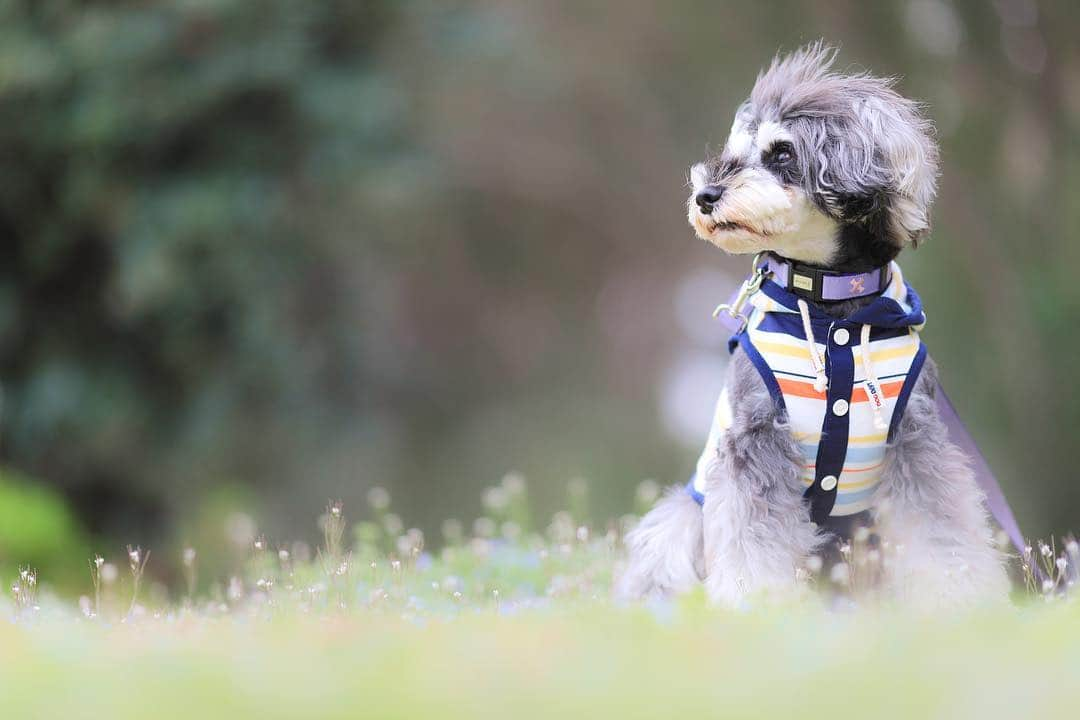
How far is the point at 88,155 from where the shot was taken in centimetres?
962

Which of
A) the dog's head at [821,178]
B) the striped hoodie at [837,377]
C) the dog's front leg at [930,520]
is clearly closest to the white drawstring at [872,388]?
the striped hoodie at [837,377]

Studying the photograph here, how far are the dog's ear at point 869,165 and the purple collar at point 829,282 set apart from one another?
0.16 m

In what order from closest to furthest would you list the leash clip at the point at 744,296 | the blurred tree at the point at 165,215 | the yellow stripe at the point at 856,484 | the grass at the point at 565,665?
1. the grass at the point at 565,665
2. the yellow stripe at the point at 856,484
3. the leash clip at the point at 744,296
4. the blurred tree at the point at 165,215

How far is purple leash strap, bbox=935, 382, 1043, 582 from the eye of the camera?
4.61 meters

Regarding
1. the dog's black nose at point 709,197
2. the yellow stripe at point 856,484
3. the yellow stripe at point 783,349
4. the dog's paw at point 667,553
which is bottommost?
the dog's paw at point 667,553

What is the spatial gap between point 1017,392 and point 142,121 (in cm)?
755

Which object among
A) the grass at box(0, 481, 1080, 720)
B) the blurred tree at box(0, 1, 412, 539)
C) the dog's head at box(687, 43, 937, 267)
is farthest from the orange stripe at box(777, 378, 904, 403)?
the blurred tree at box(0, 1, 412, 539)

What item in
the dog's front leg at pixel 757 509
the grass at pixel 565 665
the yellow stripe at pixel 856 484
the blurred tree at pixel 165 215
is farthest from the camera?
the blurred tree at pixel 165 215

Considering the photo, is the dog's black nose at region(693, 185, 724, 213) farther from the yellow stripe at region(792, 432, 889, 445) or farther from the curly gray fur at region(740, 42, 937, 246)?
the yellow stripe at region(792, 432, 889, 445)

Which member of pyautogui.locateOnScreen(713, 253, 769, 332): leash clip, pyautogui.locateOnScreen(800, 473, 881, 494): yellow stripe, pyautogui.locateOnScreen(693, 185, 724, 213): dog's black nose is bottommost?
pyautogui.locateOnScreen(800, 473, 881, 494): yellow stripe

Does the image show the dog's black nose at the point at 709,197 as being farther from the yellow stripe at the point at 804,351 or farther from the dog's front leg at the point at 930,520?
the dog's front leg at the point at 930,520

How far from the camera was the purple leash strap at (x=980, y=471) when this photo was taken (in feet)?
15.1

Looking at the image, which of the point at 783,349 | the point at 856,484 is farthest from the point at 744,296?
the point at 856,484

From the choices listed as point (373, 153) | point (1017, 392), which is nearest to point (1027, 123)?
point (1017, 392)
